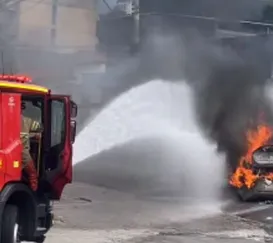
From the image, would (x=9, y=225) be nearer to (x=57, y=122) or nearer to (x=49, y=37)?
(x=57, y=122)

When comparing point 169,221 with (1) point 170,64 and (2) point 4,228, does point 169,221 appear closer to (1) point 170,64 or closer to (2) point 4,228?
(2) point 4,228

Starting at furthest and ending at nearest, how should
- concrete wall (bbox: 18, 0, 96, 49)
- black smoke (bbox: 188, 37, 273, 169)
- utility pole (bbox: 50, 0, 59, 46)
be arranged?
utility pole (bbox: 50, 0, 59, 46) < concrete wall (bbox: 18, 0, 96, 49) < black smoke (bbox: 188, 37, 273, 169)

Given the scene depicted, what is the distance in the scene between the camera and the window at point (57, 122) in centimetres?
746

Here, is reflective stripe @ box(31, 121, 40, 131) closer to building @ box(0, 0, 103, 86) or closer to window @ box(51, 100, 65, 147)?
window @ box(51, 100, 65, 147)

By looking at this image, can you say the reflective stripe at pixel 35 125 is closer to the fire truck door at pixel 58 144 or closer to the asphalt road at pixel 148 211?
the fire truck door at pixel 58 144

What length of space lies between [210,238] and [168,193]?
167 inches

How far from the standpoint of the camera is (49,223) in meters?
7.59

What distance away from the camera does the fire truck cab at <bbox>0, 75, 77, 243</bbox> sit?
21.7 ft

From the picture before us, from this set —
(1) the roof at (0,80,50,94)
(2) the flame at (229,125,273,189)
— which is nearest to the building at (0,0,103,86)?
(2) the flame at (229,125,273,189)

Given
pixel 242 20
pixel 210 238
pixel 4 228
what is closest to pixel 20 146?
pixel 4 228

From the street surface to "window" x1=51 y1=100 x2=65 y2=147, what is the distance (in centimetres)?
135

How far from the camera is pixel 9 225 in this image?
6750 millimetres

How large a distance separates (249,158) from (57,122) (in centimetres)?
565

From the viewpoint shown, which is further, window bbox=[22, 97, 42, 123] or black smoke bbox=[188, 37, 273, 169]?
black smoke bbox=[188, 37, 273, 169]
